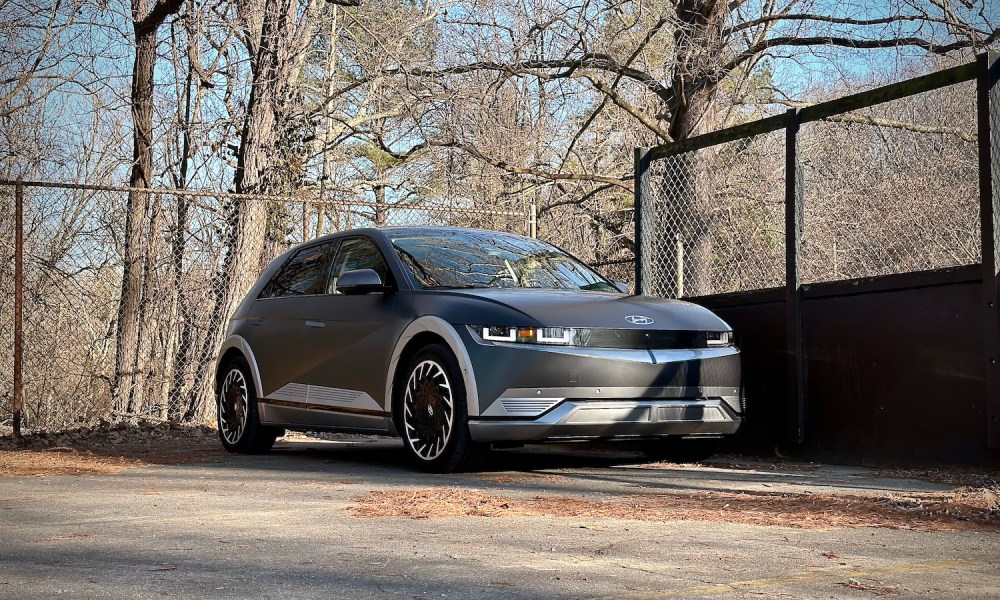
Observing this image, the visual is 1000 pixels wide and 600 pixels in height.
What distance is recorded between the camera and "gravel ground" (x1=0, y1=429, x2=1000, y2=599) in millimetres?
3734

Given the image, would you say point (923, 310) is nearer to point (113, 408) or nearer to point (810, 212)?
point (810, 212)

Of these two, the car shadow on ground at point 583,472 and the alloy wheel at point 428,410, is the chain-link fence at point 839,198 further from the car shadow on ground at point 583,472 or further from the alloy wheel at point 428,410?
the alloy wheel at point 428,410

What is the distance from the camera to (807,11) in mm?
15500

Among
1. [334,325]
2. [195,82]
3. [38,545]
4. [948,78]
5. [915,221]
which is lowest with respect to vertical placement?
[38,545]

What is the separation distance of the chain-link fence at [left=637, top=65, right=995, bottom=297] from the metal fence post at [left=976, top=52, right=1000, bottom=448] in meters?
0.22

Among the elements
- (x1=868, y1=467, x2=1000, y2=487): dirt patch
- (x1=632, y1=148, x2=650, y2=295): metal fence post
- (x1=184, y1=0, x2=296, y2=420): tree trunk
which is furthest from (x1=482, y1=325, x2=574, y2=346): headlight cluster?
(x1=184, y1=0, x2=296, y2=420): tree trunk

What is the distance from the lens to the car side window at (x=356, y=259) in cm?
856

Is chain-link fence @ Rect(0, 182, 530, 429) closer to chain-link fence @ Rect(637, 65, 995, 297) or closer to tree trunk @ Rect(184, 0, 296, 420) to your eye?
tree trunk @ Rect(184, 0, 296, 420)

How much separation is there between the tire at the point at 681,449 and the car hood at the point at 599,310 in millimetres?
948

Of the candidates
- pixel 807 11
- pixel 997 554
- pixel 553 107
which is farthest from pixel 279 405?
pixel 553 107

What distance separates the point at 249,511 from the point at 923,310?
4.50 m

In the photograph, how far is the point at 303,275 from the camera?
9.38 metres

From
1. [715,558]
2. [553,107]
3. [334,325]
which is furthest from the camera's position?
[553,107]

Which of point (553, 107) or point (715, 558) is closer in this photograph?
point (715, 558)
